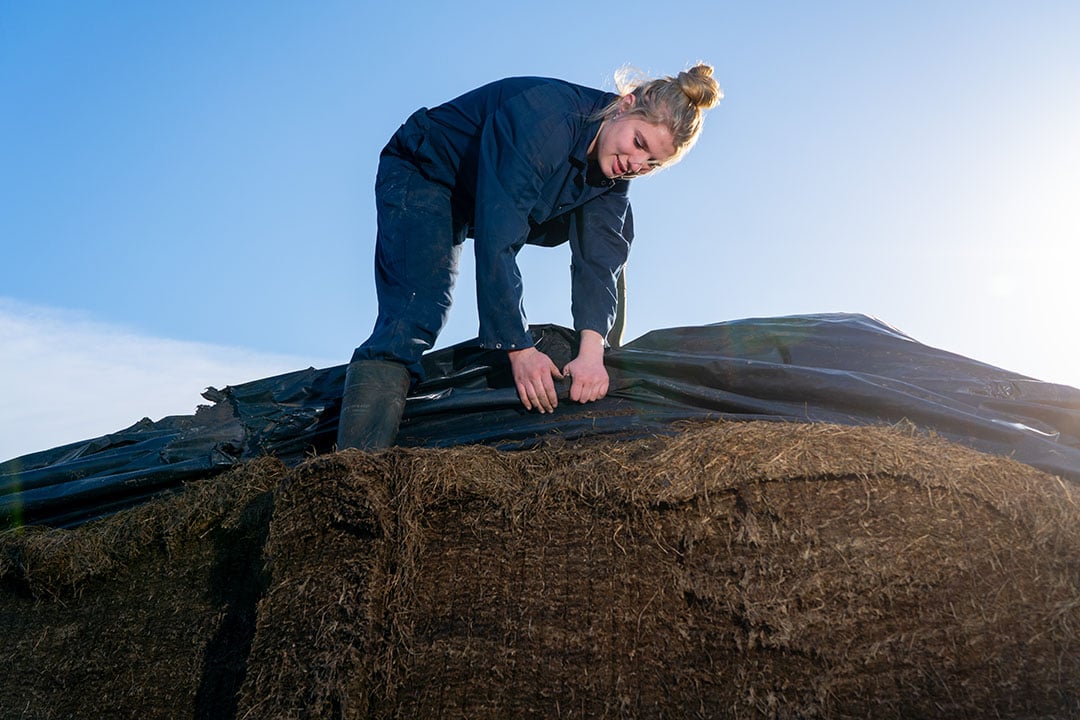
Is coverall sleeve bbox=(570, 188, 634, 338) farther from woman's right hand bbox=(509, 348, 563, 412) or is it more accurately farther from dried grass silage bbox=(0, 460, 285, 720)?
dried grass silage bbox=(0, 460, 285, 720)

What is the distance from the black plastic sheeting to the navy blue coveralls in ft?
0.90

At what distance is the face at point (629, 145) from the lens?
3.13 metres

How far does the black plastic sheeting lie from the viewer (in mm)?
2969

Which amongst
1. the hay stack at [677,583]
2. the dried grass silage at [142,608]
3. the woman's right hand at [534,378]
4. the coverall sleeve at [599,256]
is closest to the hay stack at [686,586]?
the hay stack at [677,583]

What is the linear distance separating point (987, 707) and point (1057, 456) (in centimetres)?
A: 106

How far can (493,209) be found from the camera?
3076 millimetres

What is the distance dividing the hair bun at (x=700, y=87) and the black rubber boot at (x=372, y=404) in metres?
1.44

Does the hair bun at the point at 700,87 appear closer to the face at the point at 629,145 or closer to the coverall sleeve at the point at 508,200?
the face at the point at 629,145

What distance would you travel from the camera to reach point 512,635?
2158 millimetres

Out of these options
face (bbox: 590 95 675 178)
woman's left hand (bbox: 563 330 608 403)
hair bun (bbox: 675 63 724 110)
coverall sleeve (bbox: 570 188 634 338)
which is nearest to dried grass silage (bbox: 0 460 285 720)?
woman's left hand (bbox: 563 330 608 403)

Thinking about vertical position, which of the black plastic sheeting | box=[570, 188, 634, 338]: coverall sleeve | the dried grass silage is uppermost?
box=[570, 188, 634, 338]: coverall sleeve

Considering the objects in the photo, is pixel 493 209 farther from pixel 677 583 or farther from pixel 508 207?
pixel 677 583

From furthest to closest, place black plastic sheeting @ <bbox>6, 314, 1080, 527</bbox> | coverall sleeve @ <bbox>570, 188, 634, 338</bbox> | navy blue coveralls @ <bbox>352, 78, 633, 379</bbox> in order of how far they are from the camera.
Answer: coverall sleeve @ <bbox>570, 188, 634, 338</bbox> < navy blue coveralls @ <bbox>352, 78, 633, 379</bbox> < black plastic sheeting @ <bbox>6, 314, 1080, 527</bbox>

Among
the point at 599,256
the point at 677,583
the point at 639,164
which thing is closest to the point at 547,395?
the point at 599,256
